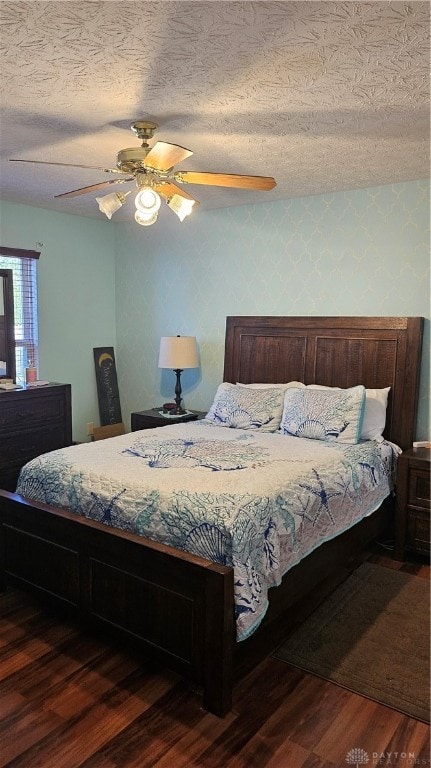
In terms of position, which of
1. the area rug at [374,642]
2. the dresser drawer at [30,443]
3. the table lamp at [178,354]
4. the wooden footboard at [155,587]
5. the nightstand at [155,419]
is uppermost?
the table lamp at [178,354]

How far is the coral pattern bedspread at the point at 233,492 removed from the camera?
2125 millimetres

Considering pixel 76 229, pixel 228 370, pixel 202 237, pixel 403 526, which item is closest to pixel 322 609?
pixel 403 526

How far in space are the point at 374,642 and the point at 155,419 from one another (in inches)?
101

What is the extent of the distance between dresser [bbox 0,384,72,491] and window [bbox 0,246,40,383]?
1.57 ft

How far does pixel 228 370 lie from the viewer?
4.52 meters

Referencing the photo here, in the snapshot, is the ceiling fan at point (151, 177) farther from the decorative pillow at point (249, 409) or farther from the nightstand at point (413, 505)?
the nightstand at point (413, 505)

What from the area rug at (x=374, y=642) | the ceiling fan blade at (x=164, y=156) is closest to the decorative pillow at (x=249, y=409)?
the area rug at (x=374, y=642)

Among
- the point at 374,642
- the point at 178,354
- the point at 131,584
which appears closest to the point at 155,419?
the point at 178,354

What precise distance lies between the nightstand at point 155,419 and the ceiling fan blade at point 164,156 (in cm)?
240

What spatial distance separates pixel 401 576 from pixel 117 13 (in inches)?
121

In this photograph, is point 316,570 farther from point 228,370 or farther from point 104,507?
point 228,370

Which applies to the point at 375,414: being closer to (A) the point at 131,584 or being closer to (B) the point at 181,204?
(B) the point at 181,204

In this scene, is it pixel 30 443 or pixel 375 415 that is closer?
pixel 375 415

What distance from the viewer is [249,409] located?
3.86 meters
